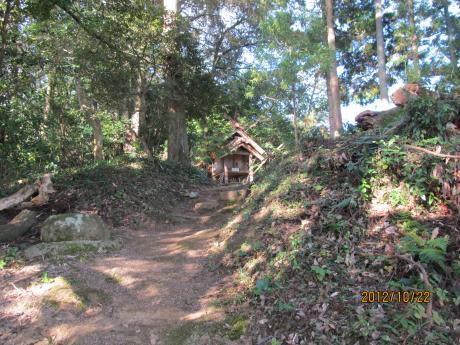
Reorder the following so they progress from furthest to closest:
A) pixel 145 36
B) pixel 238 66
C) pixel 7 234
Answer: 1. pixel 238 66
2. pixel 145 36
3. pixel 7 234

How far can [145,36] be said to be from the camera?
35.0ft

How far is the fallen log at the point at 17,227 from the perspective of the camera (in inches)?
264

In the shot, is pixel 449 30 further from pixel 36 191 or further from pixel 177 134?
pixel 36 191

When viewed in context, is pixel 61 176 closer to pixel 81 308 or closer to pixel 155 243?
pixel 155 243

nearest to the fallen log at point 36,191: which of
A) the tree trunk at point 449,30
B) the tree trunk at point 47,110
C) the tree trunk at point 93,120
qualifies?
the tree trunk at point 47,110

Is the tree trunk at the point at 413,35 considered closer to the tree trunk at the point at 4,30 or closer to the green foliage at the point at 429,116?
the green foliage at the point at 429,116

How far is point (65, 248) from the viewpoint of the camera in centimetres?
630

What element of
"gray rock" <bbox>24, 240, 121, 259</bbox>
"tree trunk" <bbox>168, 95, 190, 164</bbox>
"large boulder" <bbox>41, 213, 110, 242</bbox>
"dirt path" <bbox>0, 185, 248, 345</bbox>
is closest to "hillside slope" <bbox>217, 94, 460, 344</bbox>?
"dirt path" <bbox>0, 185, 248, 345</bbox>

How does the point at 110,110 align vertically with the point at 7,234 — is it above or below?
above

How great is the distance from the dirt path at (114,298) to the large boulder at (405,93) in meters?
4.21

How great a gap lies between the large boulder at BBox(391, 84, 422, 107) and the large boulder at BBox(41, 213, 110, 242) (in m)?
6.11

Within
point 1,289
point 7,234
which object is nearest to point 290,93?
point 7,234

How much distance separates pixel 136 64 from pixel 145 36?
94 cm

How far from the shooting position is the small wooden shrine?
58.5 ft
